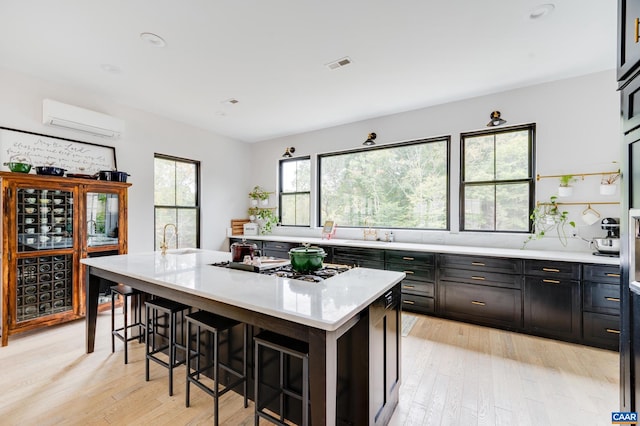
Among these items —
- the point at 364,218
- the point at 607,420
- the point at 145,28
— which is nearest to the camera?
the point at 607,420

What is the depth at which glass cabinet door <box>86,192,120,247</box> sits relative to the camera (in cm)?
349

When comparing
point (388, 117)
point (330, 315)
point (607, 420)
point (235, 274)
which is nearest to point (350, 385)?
point (330, 315)

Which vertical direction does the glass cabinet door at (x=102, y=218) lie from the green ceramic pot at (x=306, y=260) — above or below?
above

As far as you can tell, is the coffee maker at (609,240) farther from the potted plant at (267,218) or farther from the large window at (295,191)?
the potted plant at (267,218)

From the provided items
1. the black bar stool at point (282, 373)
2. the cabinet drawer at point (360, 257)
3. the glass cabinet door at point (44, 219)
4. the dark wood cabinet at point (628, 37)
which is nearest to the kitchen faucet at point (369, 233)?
the cabinet drawer at point (360, 257)

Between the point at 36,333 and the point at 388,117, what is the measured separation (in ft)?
17.2

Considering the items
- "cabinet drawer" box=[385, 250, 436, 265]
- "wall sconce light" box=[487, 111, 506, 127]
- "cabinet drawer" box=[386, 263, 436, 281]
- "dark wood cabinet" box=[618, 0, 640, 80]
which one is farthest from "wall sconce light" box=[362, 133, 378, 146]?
"dark wood cabinet" box=[618, 0, 640, 80]

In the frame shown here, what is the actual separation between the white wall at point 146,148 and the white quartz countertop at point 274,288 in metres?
1.90

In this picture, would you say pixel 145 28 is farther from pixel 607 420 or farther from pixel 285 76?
pixel 607 420

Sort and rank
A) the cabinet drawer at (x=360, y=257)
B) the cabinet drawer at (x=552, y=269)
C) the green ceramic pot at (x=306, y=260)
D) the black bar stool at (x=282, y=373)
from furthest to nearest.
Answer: the cabinet drawer at (x=360, y=257) → the cabinet drawer at (x=552, y=269) → the green ceramic pot at (x=306, y=260) → the black bar stool at (x=282, y=373)

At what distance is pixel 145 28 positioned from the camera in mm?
2391

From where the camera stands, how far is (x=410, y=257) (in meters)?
3.76

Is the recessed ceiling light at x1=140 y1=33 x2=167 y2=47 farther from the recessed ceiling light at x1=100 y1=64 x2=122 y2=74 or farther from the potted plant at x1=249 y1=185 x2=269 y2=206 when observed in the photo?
the potted plant at x1=249 y1=185 x2=269 y2=206

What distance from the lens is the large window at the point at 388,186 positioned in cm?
427
